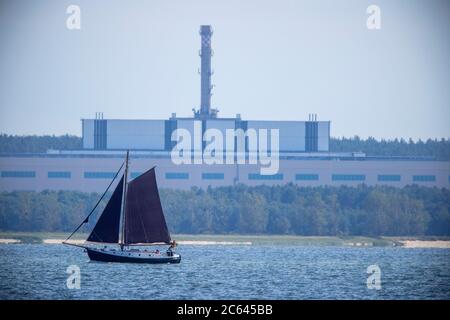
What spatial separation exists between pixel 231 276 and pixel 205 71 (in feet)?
247

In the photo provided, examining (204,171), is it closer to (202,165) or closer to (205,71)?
(202,165)

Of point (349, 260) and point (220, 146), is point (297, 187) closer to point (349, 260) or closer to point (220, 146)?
point (220, 146)

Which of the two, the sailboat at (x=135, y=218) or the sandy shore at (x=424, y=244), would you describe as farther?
the sandy shore at (x=424, y=244)

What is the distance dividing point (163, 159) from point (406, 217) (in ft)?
83.7

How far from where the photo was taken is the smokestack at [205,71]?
561 ft

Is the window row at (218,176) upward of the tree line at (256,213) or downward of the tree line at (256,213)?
upward

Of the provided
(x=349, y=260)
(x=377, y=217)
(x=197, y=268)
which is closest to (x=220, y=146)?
(x=377, y=217)

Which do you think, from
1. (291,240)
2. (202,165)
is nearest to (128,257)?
(291,240)

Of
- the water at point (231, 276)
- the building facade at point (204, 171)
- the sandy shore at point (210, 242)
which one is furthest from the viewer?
the building facade at point (204, 171)

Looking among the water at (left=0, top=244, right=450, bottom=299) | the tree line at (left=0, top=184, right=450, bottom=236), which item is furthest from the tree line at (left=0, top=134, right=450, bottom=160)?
the water at (left=0, top=244, right=450, bottom=299)

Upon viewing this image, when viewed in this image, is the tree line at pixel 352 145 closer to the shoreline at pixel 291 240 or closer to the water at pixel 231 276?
the shoreline at pixel 291 240

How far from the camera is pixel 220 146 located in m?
167

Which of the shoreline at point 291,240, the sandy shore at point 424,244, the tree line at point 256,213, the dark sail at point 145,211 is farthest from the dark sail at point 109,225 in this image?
the sandy shore at point 424,244

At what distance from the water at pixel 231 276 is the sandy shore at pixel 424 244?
1580cm
